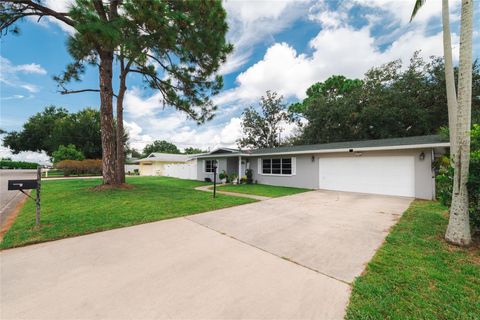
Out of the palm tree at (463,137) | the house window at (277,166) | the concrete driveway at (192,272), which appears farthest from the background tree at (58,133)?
the palm tree at (463,137)

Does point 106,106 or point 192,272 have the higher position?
point 106,106

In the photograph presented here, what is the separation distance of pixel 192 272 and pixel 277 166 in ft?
37.8

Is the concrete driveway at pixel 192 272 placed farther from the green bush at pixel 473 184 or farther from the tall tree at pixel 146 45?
the tall tree at pixel 146 45

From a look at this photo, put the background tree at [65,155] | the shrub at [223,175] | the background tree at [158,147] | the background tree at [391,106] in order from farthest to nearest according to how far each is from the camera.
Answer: the background tree at [158,147]
the background tree at [65,155]
the background tree at [391,106]
the shrub at [223,175]

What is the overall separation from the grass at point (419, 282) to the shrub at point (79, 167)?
26563mm

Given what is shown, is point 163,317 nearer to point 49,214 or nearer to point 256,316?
point 256,316

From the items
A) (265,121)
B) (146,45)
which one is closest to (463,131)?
(146,45)

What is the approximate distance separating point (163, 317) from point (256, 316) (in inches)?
34.5

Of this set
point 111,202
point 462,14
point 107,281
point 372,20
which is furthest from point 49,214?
point 372,20

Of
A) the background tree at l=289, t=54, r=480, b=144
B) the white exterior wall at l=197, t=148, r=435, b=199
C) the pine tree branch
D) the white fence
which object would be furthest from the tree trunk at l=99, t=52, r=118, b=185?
the background tree at l=289, t=54, r=480, b=144

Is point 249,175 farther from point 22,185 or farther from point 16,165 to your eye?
point 16,165

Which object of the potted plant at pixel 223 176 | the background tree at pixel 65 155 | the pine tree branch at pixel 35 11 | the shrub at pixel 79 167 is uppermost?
the pine tree branch at pixel 35 11

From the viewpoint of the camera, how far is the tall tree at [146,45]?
5.82 meters

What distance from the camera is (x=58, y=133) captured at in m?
26.9
